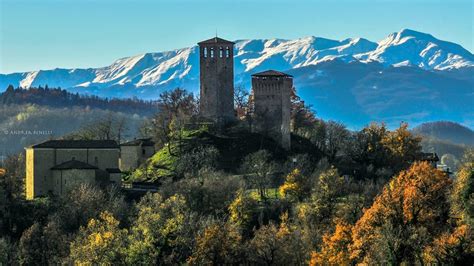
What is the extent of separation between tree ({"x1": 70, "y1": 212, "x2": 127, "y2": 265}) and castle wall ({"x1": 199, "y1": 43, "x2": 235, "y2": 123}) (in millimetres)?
37947

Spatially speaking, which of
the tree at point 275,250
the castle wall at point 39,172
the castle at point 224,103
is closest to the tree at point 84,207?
the castle wall at point 39,172

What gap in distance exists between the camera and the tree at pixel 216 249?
210ft

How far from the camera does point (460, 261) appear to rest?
192ft

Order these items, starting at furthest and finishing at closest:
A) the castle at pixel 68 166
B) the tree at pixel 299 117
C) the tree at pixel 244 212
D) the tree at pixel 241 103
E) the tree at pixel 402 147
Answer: the tree at pixel 299 117 < the tree at pixel 241 103 < the tree at pixel 402 147 < the castle at pixel 68 166 < the tree at pixel 244 212

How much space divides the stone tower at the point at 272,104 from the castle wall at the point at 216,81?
3396mm

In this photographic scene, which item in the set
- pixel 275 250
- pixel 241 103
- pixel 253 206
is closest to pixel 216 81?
pixel 241 103

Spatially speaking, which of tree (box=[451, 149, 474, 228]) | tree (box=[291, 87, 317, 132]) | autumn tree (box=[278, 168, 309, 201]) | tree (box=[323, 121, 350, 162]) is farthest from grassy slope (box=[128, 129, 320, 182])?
tree (box=[451, 149, 474, 228])

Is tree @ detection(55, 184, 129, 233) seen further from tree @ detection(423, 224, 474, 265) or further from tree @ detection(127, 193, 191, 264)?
tree @ detection(423, 224, 474, 265)

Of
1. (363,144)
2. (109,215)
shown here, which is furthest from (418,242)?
(363,144)

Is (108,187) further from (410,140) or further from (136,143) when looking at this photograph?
(410,140)

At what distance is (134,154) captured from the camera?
335ft

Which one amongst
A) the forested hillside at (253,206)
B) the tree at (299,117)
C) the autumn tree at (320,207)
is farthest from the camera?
the tree at (299,117)

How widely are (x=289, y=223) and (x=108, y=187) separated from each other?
18012 mm

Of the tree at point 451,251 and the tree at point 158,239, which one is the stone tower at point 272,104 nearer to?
the tree at point 158,239
